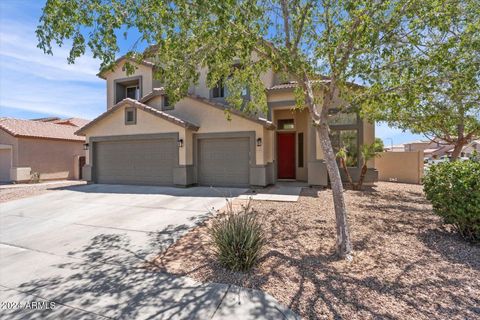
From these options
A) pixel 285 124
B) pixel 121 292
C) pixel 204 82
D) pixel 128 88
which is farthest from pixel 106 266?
pixel 128 88

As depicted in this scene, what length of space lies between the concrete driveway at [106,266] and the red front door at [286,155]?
619cm

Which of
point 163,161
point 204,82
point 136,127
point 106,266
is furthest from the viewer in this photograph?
point 204,82

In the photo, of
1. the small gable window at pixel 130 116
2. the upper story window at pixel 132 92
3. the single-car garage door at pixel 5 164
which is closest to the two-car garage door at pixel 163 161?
the small gable window at pixel 130 116

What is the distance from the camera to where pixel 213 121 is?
12.5m

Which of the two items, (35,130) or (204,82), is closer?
(204,82)

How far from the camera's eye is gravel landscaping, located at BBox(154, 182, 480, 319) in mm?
3352

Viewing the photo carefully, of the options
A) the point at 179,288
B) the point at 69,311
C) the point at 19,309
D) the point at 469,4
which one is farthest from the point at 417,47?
the point at 19,309

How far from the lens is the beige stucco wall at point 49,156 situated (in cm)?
1739

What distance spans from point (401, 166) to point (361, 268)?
533 inches

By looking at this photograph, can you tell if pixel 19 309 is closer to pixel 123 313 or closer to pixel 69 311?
pixel 69 311

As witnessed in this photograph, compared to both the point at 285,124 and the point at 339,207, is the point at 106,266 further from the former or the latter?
the point at 285,124

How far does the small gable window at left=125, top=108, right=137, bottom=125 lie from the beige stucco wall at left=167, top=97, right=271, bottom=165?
1827 millimetres

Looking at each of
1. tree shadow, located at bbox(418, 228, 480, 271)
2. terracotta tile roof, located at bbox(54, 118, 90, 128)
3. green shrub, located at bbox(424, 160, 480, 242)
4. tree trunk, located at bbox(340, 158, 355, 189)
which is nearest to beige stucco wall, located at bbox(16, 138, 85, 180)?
terracotta tile roof, located at bbox(54, 118, 90, 128)

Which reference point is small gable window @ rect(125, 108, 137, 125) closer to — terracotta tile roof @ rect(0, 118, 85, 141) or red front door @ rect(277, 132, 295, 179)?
red front door @ rect(277, 132, 295, 179)
